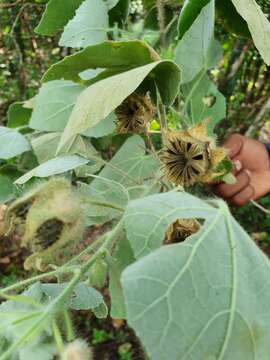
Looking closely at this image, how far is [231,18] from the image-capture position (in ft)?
3.43

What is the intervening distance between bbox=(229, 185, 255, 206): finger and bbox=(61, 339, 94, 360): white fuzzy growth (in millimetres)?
948

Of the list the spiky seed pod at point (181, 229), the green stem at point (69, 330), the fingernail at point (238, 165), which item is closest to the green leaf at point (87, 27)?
the spiky seed pod at point (181, 229)

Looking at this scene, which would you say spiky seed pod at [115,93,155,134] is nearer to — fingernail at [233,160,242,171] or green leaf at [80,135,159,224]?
green leaf at [80,135,159,224]

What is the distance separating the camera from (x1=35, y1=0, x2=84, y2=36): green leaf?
1.07m

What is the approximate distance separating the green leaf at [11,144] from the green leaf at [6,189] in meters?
0.09

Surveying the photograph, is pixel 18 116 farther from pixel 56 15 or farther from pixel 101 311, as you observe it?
pixel 101 311

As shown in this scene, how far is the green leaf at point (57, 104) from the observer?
3.31 ft

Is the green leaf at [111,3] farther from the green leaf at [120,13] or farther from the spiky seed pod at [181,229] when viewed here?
the spiky seed pod at [181,229]

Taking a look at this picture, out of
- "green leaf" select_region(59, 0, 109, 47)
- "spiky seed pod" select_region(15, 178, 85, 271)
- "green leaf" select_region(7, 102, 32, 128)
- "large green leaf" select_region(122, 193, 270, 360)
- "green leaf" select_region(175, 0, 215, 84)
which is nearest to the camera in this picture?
"large green leaf" select_region(122, 193, 270, 360)

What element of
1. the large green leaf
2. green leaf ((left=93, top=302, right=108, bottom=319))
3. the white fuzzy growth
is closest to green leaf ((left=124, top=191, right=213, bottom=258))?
the large green leaf

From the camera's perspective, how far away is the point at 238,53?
1.89 metres

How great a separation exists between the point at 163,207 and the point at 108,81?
0.19 meters

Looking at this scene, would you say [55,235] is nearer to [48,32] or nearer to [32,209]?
[32,209]

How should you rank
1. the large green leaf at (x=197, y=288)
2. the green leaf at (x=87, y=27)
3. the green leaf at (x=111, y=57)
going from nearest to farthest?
1. the large green leaf at (x=197, y=288)
2. the green leaf at (x=111, y=57)
3. the green leaf at (x=87, y=27)
